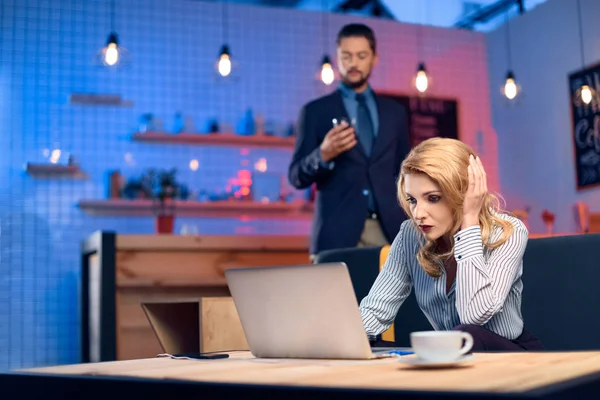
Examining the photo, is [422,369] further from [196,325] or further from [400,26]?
[400,26]

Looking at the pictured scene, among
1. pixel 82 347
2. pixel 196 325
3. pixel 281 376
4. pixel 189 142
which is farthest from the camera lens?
pixel 189 142

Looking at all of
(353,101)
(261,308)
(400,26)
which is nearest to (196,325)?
(353,101)

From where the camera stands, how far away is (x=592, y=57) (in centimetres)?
628

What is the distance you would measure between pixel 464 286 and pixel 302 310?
61 centimetres

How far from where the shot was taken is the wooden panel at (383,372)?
3.15 ft

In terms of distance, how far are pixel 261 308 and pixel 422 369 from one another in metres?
0.43

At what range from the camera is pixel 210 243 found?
4.77m

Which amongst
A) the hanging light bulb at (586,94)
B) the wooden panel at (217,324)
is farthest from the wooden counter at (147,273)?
the hanging light bulb at (586,94)

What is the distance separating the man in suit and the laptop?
177 cm

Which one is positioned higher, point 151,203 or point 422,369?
point 151,203

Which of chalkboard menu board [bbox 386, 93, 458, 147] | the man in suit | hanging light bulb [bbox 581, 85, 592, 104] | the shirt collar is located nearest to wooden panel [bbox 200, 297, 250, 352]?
the man in suit

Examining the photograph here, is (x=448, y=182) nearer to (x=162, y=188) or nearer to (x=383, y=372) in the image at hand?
(x=383, y=372)

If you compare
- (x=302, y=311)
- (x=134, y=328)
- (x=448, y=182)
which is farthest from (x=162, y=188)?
(x=302, y=311)

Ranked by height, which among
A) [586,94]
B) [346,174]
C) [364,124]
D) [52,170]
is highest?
[586,94]
